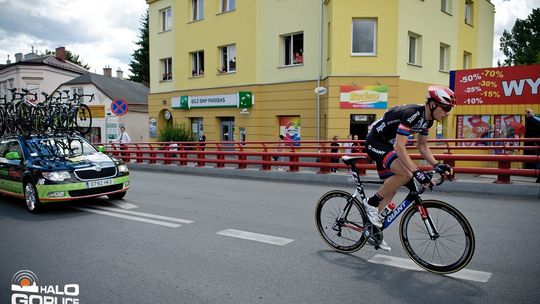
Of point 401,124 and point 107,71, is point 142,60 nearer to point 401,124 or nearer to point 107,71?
point 107,71

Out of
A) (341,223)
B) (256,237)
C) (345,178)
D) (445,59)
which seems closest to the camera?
(341,223)

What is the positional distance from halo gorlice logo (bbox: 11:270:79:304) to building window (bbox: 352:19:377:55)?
15944 mm

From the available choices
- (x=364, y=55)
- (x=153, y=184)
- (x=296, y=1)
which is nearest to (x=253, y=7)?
(x=296, y=1)

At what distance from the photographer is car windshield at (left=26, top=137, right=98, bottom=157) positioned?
8.49m

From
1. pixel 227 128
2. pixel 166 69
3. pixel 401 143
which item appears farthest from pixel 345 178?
pixel 166 69

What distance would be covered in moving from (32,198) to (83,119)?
9.65ft

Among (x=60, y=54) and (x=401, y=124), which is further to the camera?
(x=60, y=54)

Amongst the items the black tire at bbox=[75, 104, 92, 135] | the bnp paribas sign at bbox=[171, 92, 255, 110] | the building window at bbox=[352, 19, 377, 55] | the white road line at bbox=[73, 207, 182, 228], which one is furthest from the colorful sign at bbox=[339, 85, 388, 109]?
the white road line at bbox=[73, 207, 182, 228]

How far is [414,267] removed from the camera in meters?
4.43

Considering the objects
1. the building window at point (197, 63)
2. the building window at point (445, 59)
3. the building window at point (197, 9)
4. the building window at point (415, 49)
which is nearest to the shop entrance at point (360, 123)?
the building window at point (415, 49)

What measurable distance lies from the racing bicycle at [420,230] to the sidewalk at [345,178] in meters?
1.55

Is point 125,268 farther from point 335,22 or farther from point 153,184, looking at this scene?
point 335,22

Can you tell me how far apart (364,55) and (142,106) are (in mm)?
27108

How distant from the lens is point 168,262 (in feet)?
15.8
